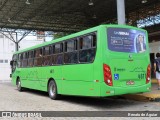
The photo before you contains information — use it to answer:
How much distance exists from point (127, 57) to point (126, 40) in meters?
0.65

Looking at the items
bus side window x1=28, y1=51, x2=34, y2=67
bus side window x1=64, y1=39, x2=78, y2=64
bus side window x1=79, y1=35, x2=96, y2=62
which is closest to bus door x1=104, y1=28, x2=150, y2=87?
bus side window x1=79, y1=35, x2=96, y2=62

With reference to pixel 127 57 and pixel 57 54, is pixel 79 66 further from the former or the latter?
pixel 57 54

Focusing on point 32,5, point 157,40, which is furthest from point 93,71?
point 32,5

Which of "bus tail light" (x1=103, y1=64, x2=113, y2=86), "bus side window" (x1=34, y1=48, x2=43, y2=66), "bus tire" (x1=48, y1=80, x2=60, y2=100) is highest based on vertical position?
"bus side window" (x1=34, y1=48, x2=43, y2=66)

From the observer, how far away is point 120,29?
1199 centimetres

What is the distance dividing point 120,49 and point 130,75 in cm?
105

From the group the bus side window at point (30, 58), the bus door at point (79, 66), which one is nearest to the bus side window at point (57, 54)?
the bus door at point (79, 66)

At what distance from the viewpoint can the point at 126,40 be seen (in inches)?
474

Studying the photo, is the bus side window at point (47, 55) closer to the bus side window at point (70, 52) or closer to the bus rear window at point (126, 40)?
the bus side window at point (70, 52)

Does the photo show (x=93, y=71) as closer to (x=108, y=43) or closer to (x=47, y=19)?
(x=108, y=43)

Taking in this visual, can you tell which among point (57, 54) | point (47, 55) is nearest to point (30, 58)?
point (47, 55)

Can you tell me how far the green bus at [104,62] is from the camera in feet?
37.4

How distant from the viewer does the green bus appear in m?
11.4

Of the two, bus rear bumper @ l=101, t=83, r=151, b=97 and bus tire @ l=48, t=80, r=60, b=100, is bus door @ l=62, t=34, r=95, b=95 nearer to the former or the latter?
bus rear bumper @ l=101, t=83, r=151, b=97
